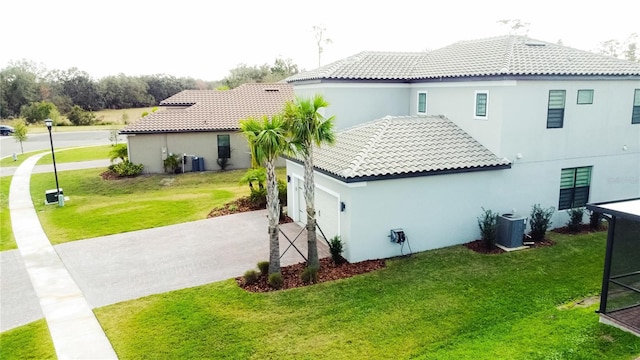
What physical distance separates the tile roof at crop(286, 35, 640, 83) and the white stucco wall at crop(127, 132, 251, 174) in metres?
9.98

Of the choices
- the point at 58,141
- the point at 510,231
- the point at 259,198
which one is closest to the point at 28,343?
the point at 259,198

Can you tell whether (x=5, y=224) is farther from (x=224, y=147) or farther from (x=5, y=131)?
(x=5, y=131)

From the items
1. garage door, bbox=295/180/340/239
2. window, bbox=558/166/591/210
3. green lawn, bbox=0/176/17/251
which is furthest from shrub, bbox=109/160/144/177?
window, bbox=558/166/591/210

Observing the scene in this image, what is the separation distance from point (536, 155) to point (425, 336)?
9.06 meters

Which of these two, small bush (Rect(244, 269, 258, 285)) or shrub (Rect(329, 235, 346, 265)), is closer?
small bush (Rect(244, 269, 258, 285))

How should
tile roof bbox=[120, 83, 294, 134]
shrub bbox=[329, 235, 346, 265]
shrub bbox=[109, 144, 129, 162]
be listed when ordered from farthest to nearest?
shrub bbox=[109, 144, 129, 162], tile roof bbox=[120, 83, 294, 134], shrub bbox=[329, 235, 346, 265]

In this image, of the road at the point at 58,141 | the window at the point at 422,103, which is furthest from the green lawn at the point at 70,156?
the window at the point at 422,103

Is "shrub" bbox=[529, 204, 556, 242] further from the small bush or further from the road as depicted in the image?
the road

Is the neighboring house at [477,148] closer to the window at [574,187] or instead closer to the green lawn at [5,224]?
the window at [574,187]

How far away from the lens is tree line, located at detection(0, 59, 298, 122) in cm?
6850

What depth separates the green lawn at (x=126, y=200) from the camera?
1795 cm

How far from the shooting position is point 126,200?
2245cm

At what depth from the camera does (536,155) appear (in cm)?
1537

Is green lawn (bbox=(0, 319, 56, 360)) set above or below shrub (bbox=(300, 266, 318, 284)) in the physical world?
below
